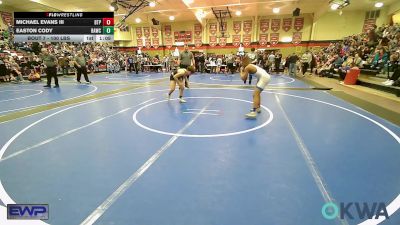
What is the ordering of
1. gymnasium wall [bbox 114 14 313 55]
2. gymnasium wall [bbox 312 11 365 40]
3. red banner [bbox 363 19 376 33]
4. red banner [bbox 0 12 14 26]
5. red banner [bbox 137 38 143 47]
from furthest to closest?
1. red banner [bbox 137 38 143 47]
2. gymnasium wall [bbox 114 14 313 55]
3. gymnasium wall [bbox 312 11 365 40]
4. red banner [bbox 363 19 376 33]
5. red banner [bbox 0 12 14 26]

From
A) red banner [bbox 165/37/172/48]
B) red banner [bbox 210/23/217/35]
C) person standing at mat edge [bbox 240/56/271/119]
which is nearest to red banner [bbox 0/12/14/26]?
red banner [bbox 165/37/172/48]

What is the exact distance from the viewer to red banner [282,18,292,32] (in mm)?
25062

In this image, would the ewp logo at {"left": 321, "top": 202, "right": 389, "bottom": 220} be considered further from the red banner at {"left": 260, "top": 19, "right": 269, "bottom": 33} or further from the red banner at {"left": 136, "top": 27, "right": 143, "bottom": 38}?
the red banner at {"left": 136, "top": 27, "right": 143, "bottom": 38}

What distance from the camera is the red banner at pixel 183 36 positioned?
28.1 m

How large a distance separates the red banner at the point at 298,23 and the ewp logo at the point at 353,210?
2641cm

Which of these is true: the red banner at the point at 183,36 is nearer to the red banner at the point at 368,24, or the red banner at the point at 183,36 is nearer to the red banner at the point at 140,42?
the red banner at the point at 140,42

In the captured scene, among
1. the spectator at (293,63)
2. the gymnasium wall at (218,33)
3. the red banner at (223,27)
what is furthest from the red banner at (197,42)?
the spectator at (293,63)

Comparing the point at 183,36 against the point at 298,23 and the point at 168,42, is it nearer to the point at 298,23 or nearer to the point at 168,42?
the point at 168,42

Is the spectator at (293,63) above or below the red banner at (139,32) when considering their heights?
below

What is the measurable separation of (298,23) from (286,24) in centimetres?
121

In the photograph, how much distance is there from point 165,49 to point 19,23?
21292 mm

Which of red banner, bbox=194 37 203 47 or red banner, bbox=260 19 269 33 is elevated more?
red banner, bbox=260 19 269 33

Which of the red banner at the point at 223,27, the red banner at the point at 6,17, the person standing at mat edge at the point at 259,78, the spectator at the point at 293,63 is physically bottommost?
the person standing at mat edge at the point at 259,78

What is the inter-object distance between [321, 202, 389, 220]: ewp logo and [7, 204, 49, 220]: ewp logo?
2.51 meters
